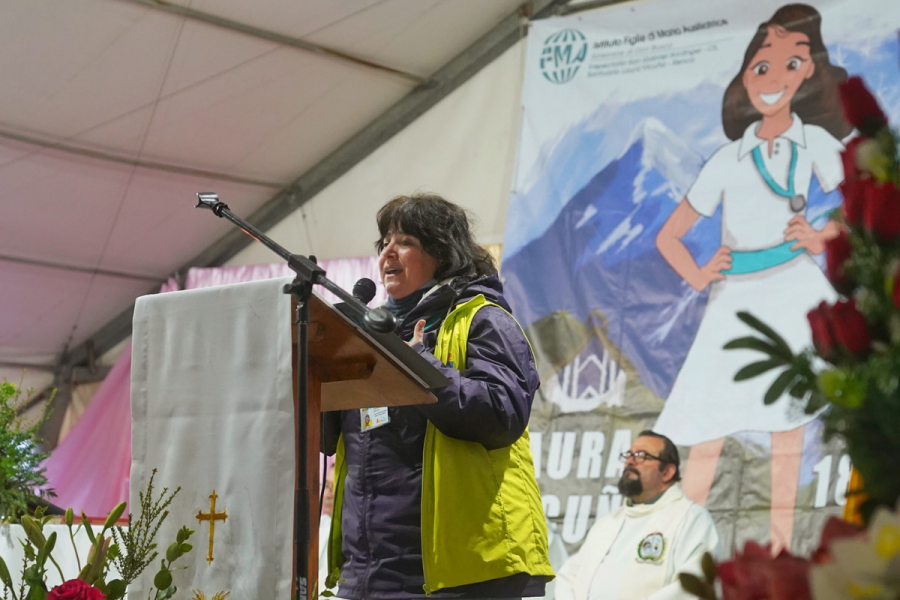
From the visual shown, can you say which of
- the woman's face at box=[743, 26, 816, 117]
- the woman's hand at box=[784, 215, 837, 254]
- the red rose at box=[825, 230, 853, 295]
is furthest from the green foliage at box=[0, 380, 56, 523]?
the woman's face at box=[743, 26, 816, 117]

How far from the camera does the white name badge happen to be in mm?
1998

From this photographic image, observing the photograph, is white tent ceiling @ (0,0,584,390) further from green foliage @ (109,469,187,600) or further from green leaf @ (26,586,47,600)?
green leaf @ (26,586,47,600)

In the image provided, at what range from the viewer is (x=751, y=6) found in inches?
185

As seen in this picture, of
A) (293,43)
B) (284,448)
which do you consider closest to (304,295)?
(284,448)

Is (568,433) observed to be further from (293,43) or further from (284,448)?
(284,448)

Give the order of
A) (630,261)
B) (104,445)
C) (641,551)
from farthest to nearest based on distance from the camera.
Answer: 1. (104,445)
2. (630,261)
3. (641,551)

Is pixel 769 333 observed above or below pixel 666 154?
below

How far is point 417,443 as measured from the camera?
1996mm

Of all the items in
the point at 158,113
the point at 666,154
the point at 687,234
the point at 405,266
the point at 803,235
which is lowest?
the point at 405,266

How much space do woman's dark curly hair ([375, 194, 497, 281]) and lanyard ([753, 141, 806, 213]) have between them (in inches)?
99.4

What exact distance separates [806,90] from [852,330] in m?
3.99

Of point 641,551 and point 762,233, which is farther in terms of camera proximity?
point 762,233

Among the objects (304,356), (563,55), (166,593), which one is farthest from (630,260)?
(166,593)

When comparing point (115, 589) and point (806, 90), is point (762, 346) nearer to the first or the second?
point (115, 589)
